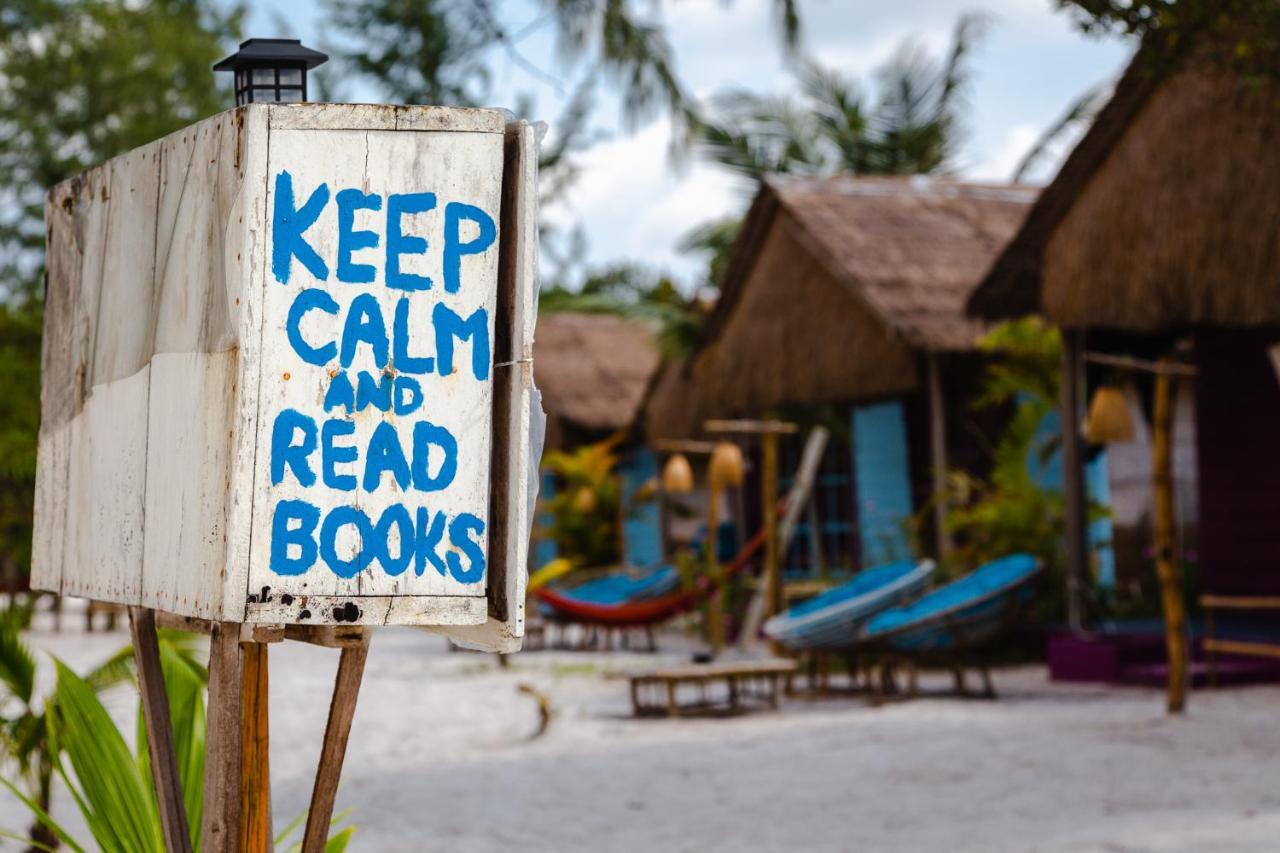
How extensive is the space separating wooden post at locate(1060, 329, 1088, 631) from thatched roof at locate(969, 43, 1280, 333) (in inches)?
15.7

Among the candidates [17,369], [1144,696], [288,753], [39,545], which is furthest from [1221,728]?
[17,369]

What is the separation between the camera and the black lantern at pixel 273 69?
2502 mm

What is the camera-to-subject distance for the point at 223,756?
233 cm

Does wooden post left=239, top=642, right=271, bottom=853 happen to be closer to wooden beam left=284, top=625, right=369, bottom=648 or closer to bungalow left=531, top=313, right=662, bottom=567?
wooden beam left=284, top=625, right=369, bottom=648

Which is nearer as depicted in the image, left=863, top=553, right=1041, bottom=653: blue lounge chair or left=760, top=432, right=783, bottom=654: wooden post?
left=863, top=553, right=1041, bottom=653: blue lounge chair

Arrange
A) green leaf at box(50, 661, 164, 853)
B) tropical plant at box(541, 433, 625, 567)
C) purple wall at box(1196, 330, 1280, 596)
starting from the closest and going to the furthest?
1. green leaf at box(50, 661, 164, 853)
2. purple wall at box(1196, 330, 1280, 596)
3. tropical plant at box(541, 433, 625, 567)

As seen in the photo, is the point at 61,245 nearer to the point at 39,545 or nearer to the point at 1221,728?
the point at 39,545

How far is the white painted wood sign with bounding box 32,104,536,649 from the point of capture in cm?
207

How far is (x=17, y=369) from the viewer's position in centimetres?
1086

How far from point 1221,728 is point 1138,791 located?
181 cm

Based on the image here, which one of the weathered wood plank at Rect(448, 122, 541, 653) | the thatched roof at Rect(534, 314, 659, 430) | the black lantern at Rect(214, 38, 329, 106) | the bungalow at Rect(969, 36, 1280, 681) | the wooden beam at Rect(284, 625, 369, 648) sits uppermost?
the thatched roof at Rect(534, 314, 659, 430)

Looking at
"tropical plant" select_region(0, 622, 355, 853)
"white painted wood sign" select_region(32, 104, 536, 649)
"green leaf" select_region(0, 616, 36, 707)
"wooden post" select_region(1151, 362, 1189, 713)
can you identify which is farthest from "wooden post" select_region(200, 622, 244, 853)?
"wooden post" select_region(1151, 362, 1189, 713)

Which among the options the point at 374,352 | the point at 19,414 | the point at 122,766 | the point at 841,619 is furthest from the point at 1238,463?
the point at 374,352

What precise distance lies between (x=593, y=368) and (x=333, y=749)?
62.6ft
